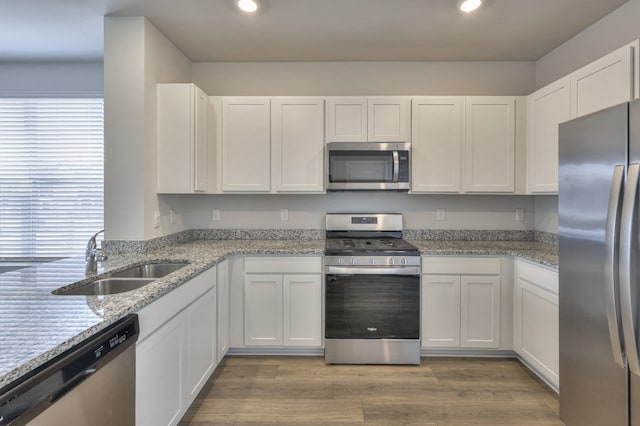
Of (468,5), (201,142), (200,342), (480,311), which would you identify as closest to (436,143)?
(468,5)

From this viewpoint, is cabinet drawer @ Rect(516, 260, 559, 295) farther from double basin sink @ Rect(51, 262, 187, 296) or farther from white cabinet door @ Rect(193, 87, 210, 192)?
white cabinet door @ Rect(193, 87, 210, 192)

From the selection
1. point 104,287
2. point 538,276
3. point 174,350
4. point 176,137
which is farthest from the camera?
point 176,137

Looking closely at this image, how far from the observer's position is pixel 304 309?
2.98 meters

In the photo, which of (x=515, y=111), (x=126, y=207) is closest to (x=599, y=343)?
(x=515, y=111)

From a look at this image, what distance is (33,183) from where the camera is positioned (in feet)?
11.8

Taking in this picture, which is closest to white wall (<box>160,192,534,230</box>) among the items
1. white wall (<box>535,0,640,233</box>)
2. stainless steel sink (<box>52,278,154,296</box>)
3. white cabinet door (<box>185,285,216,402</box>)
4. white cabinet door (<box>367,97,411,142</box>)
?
white wall (<box>535,0,640,233</box>)

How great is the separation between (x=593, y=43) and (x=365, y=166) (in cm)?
201

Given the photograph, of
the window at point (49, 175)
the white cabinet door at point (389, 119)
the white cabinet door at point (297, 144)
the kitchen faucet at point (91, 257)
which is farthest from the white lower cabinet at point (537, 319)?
the window at point (49, 175)

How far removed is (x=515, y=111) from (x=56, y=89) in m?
4.48

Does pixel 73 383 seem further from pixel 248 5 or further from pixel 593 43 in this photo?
pixel 593 43

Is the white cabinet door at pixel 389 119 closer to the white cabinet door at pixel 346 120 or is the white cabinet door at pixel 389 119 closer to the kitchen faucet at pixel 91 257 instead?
the white cabinet door at pixel 346 120

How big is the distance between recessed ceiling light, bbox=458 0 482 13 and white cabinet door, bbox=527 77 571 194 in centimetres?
86

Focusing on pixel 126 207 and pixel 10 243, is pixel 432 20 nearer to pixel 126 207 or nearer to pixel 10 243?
pixel 126 207

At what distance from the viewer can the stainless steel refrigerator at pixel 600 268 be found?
1.39 metres
